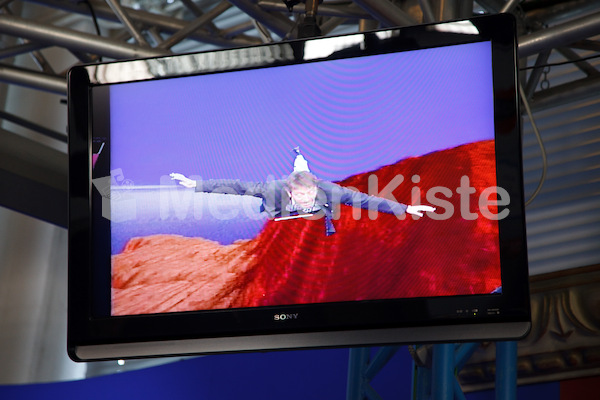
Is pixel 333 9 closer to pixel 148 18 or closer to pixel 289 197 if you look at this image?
pixel 148 18

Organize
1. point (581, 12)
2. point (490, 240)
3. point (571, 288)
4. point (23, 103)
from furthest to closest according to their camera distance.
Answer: point (23, 103)
point (571, 288)
point (581, 12)
point (490, 240)

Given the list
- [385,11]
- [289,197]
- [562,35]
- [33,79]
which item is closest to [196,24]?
[33,79]

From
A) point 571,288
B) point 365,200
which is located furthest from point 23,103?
point 365,200

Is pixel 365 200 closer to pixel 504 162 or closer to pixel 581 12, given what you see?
pixel 504 162

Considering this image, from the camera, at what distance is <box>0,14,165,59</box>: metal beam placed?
156 inches

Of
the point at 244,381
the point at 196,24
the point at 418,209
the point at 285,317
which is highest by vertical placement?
the point at 196,24

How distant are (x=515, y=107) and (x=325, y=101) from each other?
0.50 meters

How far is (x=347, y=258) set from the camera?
2152mm

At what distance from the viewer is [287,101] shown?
2.27m

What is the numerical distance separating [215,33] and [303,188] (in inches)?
123

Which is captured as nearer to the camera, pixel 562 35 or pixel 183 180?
pixel 183 180

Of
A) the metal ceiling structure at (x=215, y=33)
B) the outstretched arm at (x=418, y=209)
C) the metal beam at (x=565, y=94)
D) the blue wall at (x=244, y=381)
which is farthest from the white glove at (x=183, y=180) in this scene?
the blue wall at (x=244, y=381)

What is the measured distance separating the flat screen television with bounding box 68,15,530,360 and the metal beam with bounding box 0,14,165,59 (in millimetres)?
1640

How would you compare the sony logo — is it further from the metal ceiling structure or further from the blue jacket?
the metal ceiling structure
